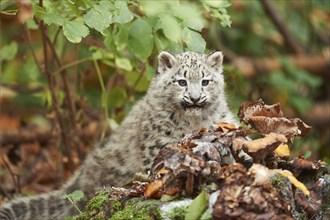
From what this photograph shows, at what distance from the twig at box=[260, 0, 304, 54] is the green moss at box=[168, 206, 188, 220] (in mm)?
7707

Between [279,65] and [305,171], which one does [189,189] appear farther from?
[279,65]

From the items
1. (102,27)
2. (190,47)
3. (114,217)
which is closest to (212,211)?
(114,217)

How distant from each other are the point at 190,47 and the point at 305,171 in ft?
5.55

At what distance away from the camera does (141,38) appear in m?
6.01

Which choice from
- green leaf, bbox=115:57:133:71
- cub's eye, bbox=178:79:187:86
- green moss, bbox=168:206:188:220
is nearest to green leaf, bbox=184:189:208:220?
green moss, bbox=168:206:188:220

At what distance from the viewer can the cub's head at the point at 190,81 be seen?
6195 millimetres

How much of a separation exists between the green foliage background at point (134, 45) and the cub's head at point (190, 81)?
0.14 m

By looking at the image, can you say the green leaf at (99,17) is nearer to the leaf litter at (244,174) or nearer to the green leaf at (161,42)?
the green leaf at (161,42)

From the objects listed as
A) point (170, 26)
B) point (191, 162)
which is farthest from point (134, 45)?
point (191, 162)

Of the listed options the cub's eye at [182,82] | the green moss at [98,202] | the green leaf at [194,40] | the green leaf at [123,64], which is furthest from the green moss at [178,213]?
the green leaf at [123,64]

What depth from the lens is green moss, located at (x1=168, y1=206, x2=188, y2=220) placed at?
4055 millimetres

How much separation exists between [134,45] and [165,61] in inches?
20.5

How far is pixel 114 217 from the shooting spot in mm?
4250

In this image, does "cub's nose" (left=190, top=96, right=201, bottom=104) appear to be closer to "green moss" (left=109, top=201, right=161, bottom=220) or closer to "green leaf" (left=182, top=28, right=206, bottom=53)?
"green leaf" (left=182, top=28, right=206, bottom=53)
